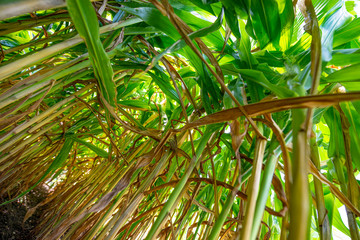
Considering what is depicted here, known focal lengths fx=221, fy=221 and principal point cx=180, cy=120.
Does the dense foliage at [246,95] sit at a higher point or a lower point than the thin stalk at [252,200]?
higher

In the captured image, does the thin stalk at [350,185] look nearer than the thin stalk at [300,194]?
No

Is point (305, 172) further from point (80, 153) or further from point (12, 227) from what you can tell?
point (80, 153)

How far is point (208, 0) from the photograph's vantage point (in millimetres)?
325

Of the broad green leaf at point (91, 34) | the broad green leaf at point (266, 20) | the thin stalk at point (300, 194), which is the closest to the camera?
the thin stalk at point (300, 194)

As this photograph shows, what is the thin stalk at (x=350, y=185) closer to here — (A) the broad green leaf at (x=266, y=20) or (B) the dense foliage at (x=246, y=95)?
(B) the dense foliage at (x=246, y=95)

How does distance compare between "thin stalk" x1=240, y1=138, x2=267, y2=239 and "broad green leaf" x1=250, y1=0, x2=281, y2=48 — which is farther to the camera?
"broad green leaf" x1=250, y1=0, x2=281, y2=48

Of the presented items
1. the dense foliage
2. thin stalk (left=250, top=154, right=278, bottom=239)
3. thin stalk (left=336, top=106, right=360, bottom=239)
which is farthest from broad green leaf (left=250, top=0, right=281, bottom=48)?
thin stalk (left=250, top=154, right=278, bottom=239)

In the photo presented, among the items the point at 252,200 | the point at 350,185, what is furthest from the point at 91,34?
the point at 350,185

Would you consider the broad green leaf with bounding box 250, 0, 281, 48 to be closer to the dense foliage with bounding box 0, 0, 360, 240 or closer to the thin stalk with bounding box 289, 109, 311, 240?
the dense foliage with bounding box 0, 0, 360, 240

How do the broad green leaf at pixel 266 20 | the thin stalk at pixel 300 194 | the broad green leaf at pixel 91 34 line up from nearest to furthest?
the thin stalk at pixel 300 194 → the broad green leaf at pixel 91 34 → the broad green leaf at pixel 266 20

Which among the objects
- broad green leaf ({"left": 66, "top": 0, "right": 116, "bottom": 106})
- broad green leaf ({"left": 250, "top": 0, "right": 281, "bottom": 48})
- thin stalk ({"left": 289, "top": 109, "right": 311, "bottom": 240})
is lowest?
thin stalk ({"left": 289, "top": 109, "right": 311, "bottom": 240})

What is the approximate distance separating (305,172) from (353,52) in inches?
10.9

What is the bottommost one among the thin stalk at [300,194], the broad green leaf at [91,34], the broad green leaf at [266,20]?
the thin stalk at [300,194]

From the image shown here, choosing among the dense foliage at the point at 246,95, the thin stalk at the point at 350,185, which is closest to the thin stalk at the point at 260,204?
the dense foliage at the point at 246,95
